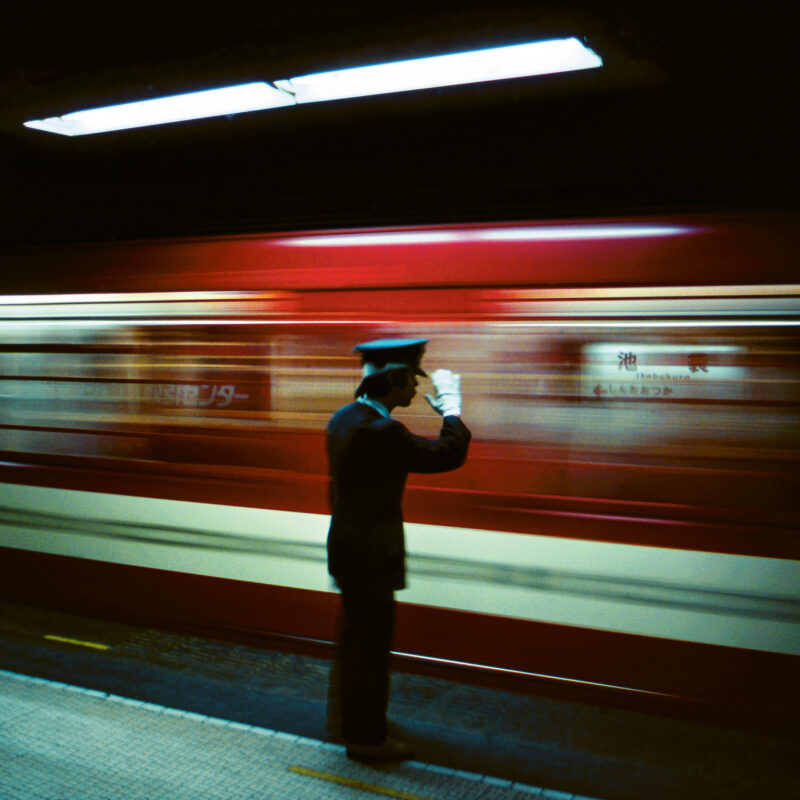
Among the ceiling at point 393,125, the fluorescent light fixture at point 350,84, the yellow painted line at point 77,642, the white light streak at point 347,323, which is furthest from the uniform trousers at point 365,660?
the fluorescent light fixture at point 350,84

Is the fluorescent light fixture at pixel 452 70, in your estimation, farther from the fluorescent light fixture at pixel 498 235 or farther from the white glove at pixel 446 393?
the white glove at pixel 446 393

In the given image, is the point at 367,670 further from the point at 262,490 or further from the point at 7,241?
the point at 7,241

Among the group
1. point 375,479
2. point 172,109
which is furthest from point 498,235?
point 172,109

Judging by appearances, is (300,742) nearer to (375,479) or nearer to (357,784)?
(357,784)

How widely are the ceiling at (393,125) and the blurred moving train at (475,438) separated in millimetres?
354

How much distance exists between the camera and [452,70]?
428cm

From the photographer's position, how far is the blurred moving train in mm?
3285

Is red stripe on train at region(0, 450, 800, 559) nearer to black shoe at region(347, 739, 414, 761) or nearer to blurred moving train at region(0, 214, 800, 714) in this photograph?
blurred moving train at region(0, 214, 800, 714)

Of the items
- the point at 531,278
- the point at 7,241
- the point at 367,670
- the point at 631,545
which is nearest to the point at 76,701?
the point at 367,670

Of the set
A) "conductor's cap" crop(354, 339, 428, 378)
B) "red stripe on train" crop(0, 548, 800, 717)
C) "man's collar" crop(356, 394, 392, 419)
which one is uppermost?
"conductor's cap" crop(354, 339, 428, 378)

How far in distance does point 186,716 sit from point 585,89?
455 centimetres

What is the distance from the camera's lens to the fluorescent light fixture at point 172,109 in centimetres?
477

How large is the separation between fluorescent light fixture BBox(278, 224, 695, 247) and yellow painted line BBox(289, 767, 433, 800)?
2.42 metres

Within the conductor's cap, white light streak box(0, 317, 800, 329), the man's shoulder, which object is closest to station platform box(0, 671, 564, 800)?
the man's shoulder
